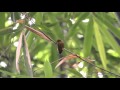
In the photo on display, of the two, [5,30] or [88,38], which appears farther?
[88,38]

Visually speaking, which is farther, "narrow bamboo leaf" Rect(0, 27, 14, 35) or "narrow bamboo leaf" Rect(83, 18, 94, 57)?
"narrow bamboo leaf" Rect(83, 18, 94, 57)

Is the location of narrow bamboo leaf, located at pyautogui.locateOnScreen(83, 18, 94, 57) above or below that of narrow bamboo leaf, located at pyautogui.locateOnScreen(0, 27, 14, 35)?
above

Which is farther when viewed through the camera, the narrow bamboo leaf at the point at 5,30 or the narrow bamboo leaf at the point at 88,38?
the narrow bamboo leaf at the point at 88,38

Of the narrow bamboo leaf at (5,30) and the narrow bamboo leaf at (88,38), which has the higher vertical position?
the narrow bamboo leaf at (88,38)
